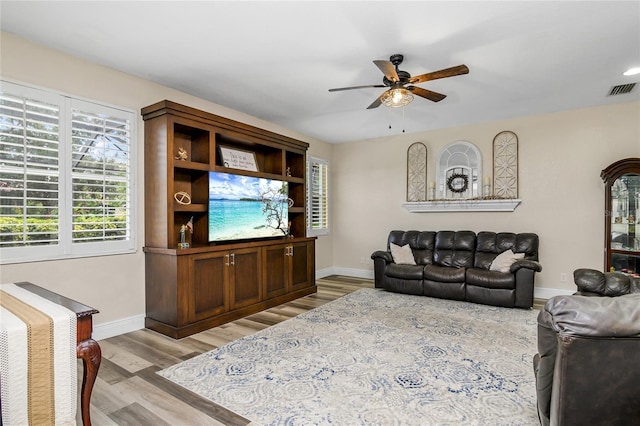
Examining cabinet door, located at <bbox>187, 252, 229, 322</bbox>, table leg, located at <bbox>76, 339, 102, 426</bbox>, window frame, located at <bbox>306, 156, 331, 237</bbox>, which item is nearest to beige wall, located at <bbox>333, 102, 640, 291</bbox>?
window frame, located at <bbox>306, 156, 331, 237</bbox>

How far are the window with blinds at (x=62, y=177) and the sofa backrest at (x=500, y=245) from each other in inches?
183

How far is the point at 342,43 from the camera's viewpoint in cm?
292

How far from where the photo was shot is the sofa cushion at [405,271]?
493cm

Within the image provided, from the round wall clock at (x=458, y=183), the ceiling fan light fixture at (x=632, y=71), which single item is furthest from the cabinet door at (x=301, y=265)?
the ceiling fan light fixture at (x=632, y=71)

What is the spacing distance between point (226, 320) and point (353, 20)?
10.7 ft

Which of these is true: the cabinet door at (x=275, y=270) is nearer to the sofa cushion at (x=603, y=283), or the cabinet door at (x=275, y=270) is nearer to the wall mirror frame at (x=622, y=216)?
the sofa cushion at (x=603, y=283)

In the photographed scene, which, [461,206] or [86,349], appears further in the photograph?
[461,206]

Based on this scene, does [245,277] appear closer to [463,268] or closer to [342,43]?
[342,43]

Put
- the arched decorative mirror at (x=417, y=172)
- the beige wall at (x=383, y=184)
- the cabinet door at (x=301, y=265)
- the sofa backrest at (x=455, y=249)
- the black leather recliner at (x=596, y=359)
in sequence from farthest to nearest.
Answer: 1. the arched decorative mirror at (x=417, y=172)
2. the sofa backrest at (x=455, y=249)
3. the cabinet door at (x=301, y=265)
4. the beige wall at (x=383, y=184)
5. the black leather recliner at (x=596, y=359)

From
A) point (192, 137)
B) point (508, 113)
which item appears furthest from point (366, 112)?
point (192, 137)

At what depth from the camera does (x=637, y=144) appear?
14.5ft

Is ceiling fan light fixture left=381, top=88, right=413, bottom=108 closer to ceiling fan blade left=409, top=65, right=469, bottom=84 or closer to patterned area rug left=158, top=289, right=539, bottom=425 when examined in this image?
ceiling fan blade left=409, top=65, right=469, bottom=84

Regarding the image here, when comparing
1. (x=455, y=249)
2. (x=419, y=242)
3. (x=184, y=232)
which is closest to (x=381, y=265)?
(x=419, y=242)

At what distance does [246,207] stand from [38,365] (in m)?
2.85
